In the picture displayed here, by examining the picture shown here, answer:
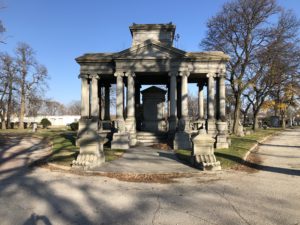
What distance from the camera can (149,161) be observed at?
12.1m

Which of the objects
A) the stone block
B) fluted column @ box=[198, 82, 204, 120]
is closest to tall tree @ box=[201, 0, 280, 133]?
fluted column @ box=[198, 82, 204, 120]

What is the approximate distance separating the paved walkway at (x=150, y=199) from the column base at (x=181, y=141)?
6.99 meters

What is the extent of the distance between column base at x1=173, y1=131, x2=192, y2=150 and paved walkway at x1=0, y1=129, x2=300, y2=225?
6.99 meters

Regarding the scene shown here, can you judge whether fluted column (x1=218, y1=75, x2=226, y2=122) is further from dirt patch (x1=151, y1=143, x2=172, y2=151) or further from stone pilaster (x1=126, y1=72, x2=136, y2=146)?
stone pilaster (x1=126, y1=72, x2=136, y2=146)

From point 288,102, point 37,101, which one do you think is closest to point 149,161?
point 37,101

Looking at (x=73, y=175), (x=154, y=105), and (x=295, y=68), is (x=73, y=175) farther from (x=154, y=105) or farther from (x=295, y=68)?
(x=295, y=68)

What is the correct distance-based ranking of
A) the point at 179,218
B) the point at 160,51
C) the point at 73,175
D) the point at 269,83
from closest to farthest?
the point at 179,218
the point at 73,175
the point at 160,51
the point at 269,83

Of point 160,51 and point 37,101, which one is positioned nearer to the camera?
point 160,51

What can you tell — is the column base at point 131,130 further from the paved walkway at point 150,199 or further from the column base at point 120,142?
the paved walkway at point 150,199

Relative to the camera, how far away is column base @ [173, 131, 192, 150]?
54.7 ft

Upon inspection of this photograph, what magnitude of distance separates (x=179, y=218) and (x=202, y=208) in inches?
32.0

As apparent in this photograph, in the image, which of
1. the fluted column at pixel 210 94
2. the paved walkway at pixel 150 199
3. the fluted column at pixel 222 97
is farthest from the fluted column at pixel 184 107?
the paved walkway at pixel 150 199

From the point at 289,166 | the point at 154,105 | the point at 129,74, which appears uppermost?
the point at 129,74

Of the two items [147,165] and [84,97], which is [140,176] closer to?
[147,165]
